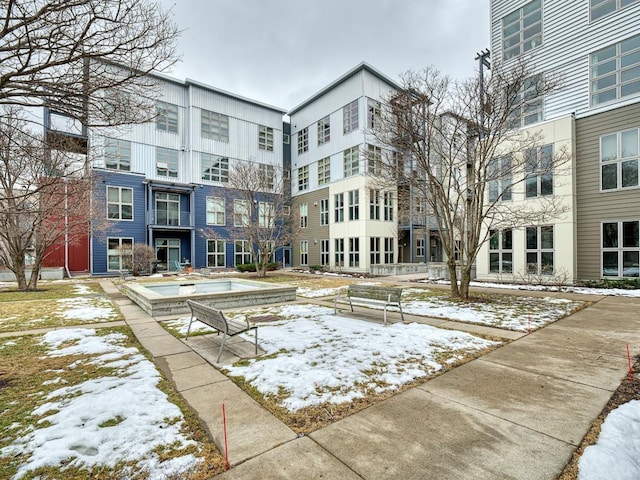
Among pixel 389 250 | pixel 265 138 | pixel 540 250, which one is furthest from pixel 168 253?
pixel 540 250

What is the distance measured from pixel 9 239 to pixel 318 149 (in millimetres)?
23895

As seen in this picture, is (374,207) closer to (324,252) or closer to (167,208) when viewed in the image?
(324,252)

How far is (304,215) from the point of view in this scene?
3294 centimetres

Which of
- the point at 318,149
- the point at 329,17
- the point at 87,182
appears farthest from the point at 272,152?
the point at 87,182

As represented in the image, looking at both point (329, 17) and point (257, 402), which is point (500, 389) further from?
point (329, 17)

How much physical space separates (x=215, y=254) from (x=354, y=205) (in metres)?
14.2

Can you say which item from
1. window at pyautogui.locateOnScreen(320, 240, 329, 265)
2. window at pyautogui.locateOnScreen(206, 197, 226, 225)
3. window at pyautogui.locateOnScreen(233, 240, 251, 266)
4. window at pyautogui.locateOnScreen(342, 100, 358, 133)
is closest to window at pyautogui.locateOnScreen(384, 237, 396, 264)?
window at pyautogui.locateOnScreen(320, 240, 329, 265)

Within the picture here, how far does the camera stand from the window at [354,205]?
26.5 metres

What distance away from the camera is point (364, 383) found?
173 inches

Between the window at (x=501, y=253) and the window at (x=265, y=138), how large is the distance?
81.4 ft

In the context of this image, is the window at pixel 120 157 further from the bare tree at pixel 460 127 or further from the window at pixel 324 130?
the bare tree at pixel 460 127

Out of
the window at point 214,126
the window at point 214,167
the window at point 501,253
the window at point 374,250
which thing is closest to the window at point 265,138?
the window at point 214,126

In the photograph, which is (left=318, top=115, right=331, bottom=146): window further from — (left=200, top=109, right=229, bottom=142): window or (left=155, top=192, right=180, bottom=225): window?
(left=155, top=192, right=180, bottom=225): window

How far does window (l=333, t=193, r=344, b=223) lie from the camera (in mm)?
28203
